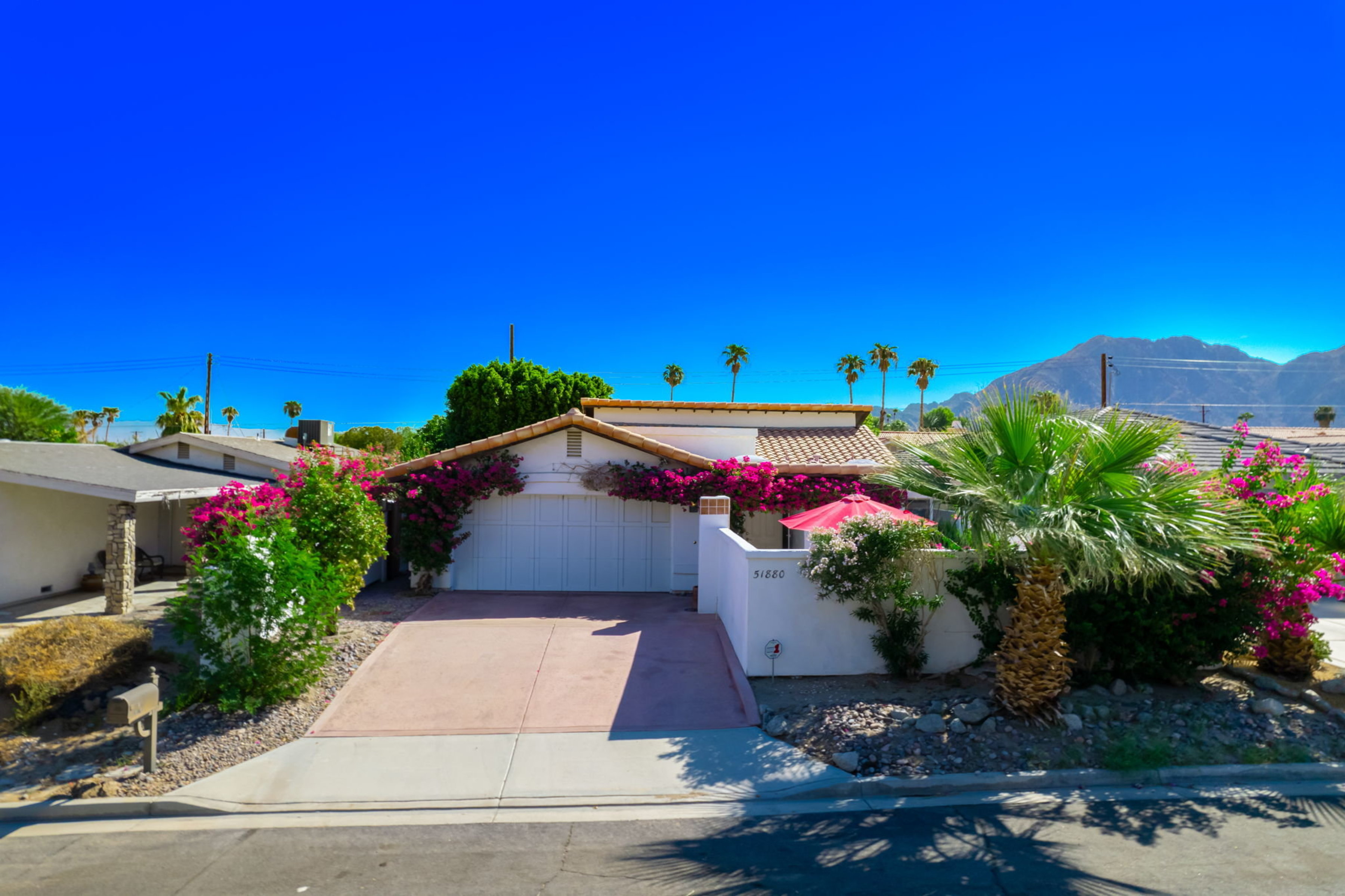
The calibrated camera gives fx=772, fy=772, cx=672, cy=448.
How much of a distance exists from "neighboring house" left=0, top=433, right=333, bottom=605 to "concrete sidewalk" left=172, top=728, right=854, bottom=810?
8640 millimetres

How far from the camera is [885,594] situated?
364 inches

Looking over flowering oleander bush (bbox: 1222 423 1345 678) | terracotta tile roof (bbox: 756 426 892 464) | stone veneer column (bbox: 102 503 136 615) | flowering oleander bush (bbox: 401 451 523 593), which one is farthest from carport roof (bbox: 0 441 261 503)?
flowering oleander bush (bbox: 1222 423 1345 678)

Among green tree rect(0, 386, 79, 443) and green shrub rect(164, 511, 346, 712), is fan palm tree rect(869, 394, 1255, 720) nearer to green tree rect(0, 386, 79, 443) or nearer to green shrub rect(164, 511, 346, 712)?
green shrub rect(164, 511, 346, 712)

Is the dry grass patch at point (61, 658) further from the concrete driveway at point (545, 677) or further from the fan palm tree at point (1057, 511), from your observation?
the fan palm tree at point (1057, 511)

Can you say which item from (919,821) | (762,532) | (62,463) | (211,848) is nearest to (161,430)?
(62,463)

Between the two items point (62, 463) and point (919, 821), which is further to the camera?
point (62, 463)

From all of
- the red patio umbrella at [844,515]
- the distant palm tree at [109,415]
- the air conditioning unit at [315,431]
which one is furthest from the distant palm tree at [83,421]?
the red patio umbrella at [844,515]

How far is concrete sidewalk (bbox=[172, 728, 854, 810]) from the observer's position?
6.75 metres

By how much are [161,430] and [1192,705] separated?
176ft

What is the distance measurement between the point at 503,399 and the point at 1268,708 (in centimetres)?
2738

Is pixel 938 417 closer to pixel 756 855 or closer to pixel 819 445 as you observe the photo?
pixel 819 445

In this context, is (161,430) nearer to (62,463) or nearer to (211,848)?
(62,463)

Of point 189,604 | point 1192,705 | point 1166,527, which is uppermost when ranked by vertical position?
point 1166,527

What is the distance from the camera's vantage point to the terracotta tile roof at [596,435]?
610 inches
